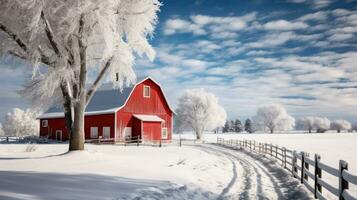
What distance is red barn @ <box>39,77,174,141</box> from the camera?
132 ft

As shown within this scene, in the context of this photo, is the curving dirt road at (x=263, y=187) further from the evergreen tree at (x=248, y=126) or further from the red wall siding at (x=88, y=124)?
the evergreen tree at (x=248, y=126)

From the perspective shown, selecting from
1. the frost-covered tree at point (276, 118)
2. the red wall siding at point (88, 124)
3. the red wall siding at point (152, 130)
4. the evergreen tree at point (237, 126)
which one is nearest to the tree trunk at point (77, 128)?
the red wall siding at point (88, 124)

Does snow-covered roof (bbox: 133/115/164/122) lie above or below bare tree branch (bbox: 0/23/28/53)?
below

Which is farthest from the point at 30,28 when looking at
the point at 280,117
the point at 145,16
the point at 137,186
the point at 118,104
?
the point at 280,117

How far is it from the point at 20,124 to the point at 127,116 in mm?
62326

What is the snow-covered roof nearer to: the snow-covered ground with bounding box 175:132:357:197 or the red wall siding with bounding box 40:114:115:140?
the red wall siding with bounding box 40:114:115:140

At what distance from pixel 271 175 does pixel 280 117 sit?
121623 millimetres

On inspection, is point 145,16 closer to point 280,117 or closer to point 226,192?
point 226,192

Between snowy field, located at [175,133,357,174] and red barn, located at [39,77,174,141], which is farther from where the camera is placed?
red barn, located at [39,77,174,141]

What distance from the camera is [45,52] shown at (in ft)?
57.6

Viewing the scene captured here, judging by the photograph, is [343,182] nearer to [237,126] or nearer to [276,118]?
[276,118]

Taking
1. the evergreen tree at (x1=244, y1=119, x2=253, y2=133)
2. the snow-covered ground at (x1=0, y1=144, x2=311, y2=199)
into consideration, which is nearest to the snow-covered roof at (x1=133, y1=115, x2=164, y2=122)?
the snow-covered ground at (x1=0, y1=144, x2=311, y2=199)

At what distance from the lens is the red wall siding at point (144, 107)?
4062cm

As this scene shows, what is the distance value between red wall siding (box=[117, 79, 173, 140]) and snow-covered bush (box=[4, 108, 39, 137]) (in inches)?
2068
